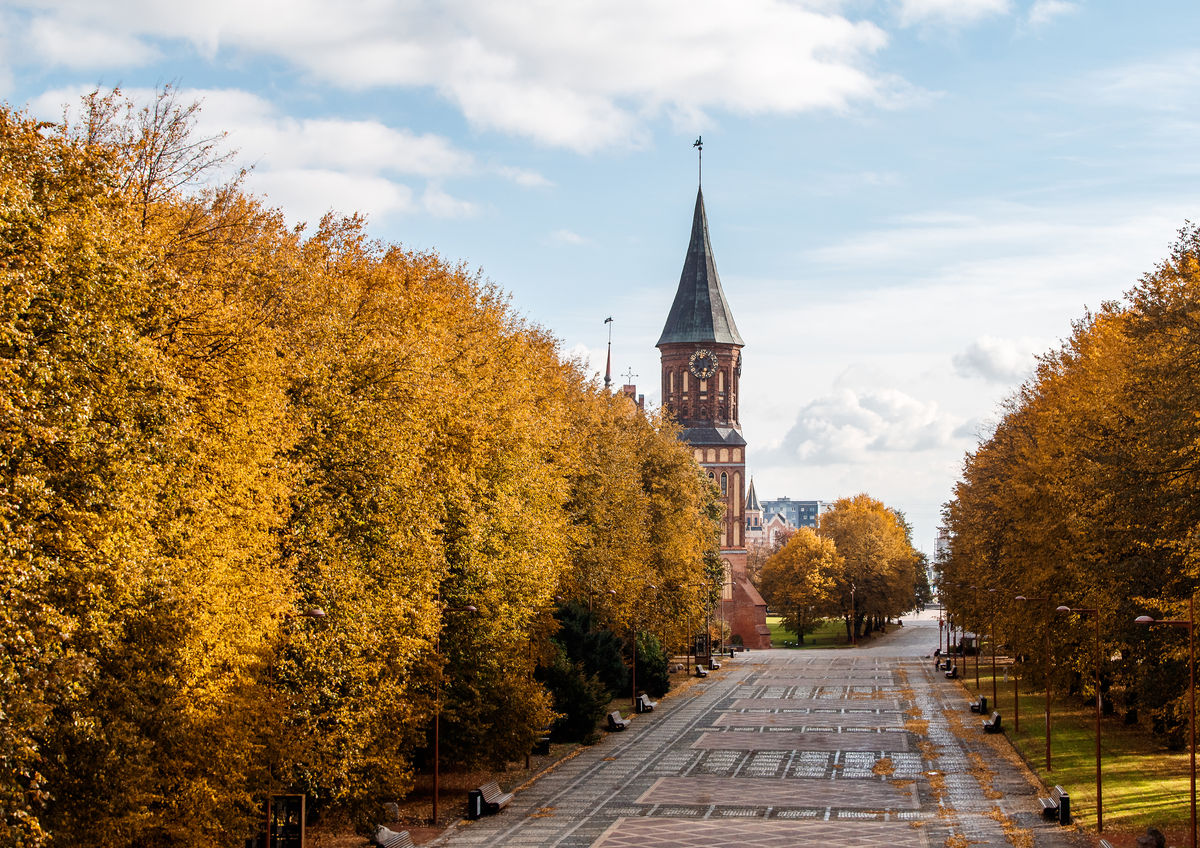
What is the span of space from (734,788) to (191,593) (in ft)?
71.3

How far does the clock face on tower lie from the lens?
12262 centimetres

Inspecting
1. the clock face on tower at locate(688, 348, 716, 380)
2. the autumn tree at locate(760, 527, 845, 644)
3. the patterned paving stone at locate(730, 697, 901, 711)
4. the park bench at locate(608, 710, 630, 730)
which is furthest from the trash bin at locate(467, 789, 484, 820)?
the clock face on tower at locate(688, 348, 716, 380)

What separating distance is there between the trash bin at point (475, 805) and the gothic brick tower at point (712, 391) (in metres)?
78.4

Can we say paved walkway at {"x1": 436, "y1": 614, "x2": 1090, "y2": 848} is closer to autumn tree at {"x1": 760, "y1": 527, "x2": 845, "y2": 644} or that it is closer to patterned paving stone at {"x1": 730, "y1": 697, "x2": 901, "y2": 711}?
patterned paving stone at {"x1": 730, "y1": 697, "x2": 901, "y2": 711}

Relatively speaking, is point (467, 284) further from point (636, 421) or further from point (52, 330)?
point (52, 330)

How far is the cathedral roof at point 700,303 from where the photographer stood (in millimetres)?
123500

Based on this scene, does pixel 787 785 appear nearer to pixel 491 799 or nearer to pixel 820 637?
pixel 491 799

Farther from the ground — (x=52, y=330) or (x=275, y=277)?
(x=275, y=277)

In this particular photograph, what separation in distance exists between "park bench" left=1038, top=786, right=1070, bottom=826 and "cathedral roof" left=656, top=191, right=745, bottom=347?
89.7 metres

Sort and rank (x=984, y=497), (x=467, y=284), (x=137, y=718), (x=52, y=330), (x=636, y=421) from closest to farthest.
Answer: (x=52, y=330), (x=137, y=718), (x=467, y=284), (x=984, y=497), (x=636, y=421)

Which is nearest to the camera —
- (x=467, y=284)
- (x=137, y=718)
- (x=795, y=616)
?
(x=137, y=718)

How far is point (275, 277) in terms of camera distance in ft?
104

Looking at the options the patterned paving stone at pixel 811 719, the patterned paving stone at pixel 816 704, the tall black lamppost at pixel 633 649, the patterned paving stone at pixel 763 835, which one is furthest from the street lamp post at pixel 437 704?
the patterned paving stone at pixel 816 704

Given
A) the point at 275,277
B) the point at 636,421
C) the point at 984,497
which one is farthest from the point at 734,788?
the point at 636,421
